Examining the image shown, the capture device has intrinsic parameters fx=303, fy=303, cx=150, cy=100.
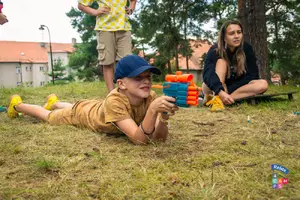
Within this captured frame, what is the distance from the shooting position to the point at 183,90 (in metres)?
2.12

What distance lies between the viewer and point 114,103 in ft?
8.16

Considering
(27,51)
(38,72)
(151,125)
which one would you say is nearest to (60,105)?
(151,125)

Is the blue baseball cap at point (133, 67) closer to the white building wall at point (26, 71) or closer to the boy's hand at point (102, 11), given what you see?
the boy's hand at point (102, 11)

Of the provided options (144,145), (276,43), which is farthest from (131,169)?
(276,43)

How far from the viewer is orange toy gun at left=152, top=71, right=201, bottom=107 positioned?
2090 millimetres

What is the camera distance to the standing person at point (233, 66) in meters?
4.32

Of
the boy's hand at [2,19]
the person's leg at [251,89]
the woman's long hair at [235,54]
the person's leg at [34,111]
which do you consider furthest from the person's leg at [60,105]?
the person's leg at [251,89]

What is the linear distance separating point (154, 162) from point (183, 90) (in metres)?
0.54

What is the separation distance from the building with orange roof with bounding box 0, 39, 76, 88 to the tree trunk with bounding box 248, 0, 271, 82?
46522 millimetres

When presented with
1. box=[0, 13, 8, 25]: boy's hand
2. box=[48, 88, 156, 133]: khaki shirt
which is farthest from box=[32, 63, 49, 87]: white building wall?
box=[48, 88, 156, 133]: khaki shirt

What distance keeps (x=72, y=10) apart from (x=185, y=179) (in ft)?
112

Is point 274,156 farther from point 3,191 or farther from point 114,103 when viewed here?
point 3,191

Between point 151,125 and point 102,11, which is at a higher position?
point 102,11

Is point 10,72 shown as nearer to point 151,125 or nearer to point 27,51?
point 27,51
